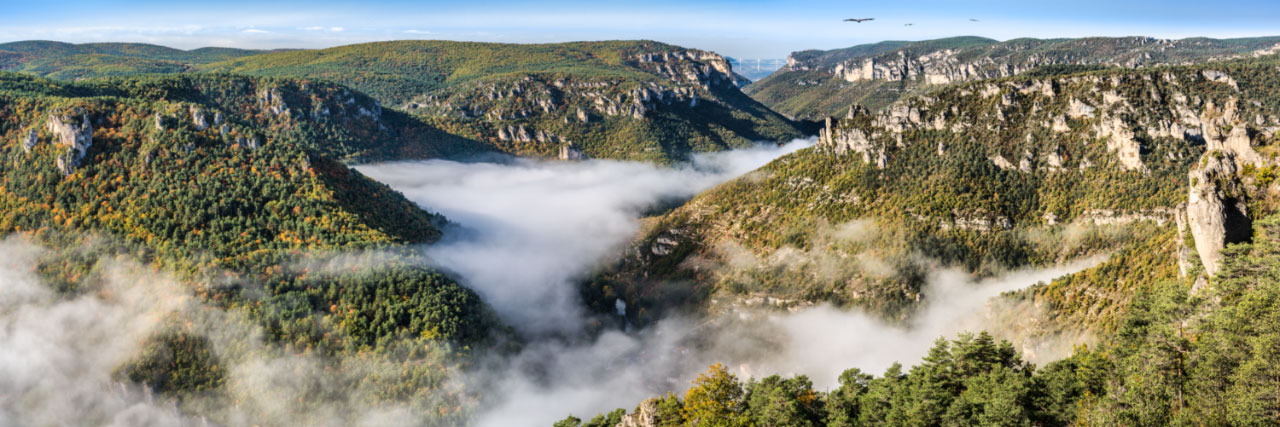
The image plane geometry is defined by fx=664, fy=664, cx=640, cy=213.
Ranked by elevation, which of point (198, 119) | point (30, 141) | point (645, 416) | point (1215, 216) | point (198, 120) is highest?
point (198, 119)

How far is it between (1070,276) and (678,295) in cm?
8444

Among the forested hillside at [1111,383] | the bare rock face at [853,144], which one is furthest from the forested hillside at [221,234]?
the bare rock face at [853,144]

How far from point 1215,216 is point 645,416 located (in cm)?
5449

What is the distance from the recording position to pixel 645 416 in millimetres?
69125

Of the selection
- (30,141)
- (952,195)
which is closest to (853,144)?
(952,195)

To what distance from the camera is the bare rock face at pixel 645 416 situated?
224 ft

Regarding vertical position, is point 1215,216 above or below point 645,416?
above

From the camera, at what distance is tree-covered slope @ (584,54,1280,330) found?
13500cm

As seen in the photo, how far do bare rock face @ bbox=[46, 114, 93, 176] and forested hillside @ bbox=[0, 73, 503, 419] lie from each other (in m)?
0.24

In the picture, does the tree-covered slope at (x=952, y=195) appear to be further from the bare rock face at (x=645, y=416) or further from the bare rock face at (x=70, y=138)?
the bare rock face at (x=70, y=138)

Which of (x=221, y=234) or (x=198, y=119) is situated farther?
(x=198, y=119)

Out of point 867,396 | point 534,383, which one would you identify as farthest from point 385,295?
point 867,396

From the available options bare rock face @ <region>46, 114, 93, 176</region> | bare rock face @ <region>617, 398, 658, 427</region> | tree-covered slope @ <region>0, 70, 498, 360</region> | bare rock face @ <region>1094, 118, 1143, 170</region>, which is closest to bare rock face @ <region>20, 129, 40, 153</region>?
tree-covered slope @ <region>0, 70, 498, 360</region>

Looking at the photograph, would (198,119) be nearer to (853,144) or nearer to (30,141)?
(30,141)
